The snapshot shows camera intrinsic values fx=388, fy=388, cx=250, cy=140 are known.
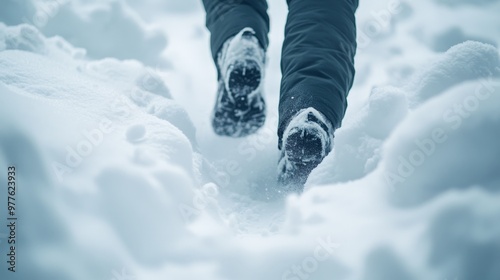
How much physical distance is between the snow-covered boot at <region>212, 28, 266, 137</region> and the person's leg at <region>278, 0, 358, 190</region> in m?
0.10

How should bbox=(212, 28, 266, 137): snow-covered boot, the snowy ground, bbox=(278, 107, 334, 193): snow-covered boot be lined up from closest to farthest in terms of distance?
Answer: the snowy ground < bbox=(278, 107, 334, 193): snow-covered boot < bbox=(212, 28, 266, 137): snow-covered boot

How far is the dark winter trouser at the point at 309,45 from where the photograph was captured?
109 centimetres

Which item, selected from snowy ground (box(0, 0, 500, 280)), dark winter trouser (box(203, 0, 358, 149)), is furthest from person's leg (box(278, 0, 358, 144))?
snowy ground (box(0, 0, 500, 280))

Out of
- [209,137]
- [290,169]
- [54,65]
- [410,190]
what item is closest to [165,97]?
[209,137]

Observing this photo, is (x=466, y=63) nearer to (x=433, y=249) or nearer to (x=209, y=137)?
(x=433, y=249)

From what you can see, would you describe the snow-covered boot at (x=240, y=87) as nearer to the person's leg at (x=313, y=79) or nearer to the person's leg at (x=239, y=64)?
the person's leg at (x=239, y=64)

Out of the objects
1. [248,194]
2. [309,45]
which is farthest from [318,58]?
[248,194]

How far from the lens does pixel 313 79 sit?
3.67 ft

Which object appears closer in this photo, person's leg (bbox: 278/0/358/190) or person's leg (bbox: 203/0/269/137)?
person's leg (bbox: 278/0/358/190)

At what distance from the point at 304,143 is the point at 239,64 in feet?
1.15

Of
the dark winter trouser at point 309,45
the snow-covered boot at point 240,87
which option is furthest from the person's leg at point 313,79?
the snow-covered boot at point 240,87

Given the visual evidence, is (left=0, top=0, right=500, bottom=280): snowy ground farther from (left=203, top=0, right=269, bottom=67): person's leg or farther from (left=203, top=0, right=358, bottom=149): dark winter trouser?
(left=203, top=0, right=269, bottom=67): person's leg

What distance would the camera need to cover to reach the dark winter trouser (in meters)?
1.09

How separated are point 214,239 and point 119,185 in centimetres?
21
